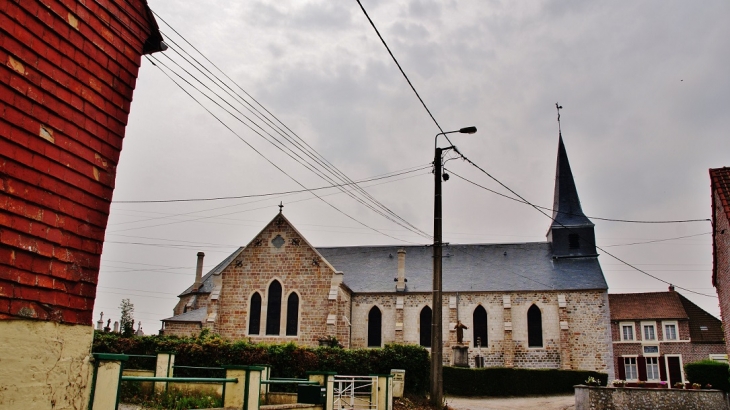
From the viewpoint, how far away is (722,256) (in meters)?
19.6

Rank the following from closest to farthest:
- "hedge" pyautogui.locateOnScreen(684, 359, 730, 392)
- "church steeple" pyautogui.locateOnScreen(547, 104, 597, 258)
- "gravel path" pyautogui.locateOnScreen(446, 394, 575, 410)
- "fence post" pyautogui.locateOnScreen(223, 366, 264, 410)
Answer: "fence post" pyautogui.locateOnScreen(223, 366, 264, 410)
"hedge" pyautogui.locateOnScreen(684, 359, 730, 392)
"gravel path" pyautogui.locateOnScreen(446, 394, 575, 410)
"church steeple" pyautogui.locateOnScreen(547, 104, 597, 258)

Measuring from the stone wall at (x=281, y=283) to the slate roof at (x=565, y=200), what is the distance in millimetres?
15837

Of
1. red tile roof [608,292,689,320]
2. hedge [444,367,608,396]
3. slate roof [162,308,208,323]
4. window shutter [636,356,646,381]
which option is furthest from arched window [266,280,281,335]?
window shutter [636,356,646,381]

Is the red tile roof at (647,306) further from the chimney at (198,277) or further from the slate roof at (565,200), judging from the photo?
the chimney at (198,277)

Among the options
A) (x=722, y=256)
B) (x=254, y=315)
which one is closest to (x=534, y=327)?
(x=722, y=256)

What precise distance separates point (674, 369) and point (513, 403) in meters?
22.8

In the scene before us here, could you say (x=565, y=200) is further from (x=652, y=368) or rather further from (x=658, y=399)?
(x=658, y=399)

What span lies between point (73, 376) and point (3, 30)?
3092 mm

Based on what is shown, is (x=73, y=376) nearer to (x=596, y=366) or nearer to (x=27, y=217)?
(x=27, y=217)

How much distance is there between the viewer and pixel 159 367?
13.3 meters

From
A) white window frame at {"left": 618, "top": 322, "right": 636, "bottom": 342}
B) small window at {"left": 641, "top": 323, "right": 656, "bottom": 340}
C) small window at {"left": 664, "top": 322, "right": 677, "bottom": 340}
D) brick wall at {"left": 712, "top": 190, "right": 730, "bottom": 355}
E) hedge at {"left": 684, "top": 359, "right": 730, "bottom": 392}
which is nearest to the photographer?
brick wall at {"left": 712, "top": 190, "right": 730, "bottom": 355}

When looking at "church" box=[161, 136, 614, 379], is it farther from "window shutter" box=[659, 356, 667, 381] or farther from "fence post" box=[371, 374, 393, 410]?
"fence post" box=[371, 374, 393, 410]

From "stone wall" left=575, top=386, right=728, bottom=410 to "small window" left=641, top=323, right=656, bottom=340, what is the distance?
84.5ft

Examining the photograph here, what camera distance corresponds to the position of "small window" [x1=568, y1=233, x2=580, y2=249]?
35.4 metres
